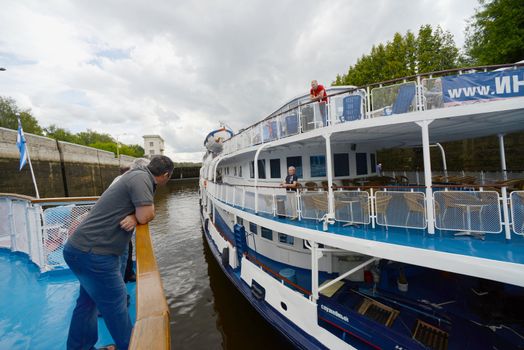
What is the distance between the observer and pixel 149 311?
1143mm

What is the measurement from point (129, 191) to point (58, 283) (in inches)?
191

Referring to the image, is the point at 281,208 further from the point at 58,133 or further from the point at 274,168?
the point at 58,133

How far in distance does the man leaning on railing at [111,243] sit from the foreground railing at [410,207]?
16.2 ft

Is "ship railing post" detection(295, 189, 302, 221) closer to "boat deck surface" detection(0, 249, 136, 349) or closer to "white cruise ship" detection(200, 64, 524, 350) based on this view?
"white cruise ship" detection(200, 64, 524, 350)

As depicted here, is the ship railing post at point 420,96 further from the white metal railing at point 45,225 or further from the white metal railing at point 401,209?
the white metal railing at point 45,225

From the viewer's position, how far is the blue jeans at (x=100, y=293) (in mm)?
2000

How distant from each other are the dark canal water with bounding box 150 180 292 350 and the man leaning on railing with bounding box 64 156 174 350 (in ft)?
21.7

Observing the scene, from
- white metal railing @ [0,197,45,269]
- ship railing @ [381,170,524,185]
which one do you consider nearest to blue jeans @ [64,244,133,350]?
white metal railing @ [0,197,45,269]

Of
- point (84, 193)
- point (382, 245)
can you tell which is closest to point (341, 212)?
point (382, 245)

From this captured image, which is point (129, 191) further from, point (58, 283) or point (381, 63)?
point (381, 63)

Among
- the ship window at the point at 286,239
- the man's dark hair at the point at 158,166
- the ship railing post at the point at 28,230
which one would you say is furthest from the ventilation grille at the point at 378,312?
the ship railing post at the point at 28,230

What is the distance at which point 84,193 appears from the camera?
2938 centimetres

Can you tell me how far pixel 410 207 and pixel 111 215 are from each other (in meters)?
5.83

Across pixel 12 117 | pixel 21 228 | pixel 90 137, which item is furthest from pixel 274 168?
pixel 90 137
